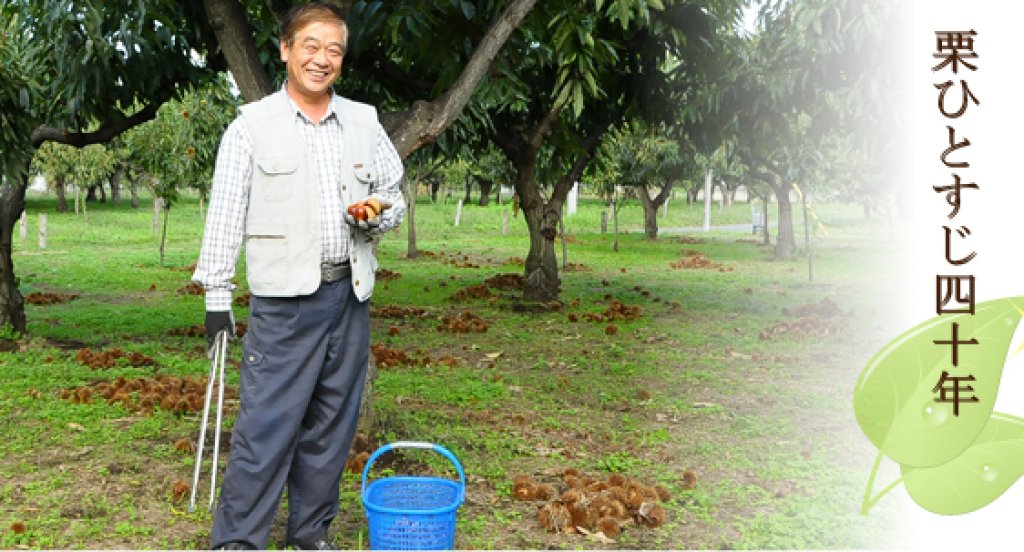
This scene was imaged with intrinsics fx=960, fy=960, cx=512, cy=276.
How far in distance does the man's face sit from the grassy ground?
1.94m

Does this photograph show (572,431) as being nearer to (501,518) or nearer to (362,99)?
(501,518)

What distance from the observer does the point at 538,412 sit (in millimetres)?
6648

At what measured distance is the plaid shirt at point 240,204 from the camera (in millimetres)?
3656

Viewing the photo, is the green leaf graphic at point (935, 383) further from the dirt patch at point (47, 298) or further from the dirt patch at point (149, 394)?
the dirt patch at point (47, 298)

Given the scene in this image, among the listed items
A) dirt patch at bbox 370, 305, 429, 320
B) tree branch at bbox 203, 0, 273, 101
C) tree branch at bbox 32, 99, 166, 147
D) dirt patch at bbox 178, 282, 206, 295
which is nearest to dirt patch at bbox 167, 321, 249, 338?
dirt patch at bbox 370, 305, 429, 320

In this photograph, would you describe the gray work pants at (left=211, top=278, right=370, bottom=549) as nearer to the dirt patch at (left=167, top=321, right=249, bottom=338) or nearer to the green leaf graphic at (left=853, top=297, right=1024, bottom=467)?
the green leaf graphic at (left=853, top=297, right=1024, bottom=467)

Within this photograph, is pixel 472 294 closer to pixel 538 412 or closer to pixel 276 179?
pixel 538 412

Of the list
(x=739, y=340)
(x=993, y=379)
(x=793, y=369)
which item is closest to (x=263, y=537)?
(x=993, y=379)

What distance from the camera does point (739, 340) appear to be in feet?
33.7

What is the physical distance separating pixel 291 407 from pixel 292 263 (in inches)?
22.2

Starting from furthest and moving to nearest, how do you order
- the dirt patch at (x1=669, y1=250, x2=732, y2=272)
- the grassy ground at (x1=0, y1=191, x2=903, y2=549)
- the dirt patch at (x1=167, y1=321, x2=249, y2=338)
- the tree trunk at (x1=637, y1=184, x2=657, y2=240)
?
the tree trunk at (x1=637, y1=184, x2=657, y2=240), the dirt patch at (x1=669, y1=250, x2=732, y2=272), the dirt patch at (x1=167, y1=321, x2=249, y2=338), the grassy ground at (x1=0, y1=191, x2=903, y2=549)

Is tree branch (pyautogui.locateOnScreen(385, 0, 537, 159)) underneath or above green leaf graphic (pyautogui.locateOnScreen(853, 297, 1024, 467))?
above

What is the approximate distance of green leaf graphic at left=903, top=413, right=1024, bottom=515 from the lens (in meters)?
4.27

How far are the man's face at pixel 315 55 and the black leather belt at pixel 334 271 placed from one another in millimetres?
669
